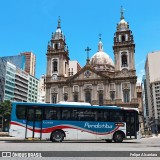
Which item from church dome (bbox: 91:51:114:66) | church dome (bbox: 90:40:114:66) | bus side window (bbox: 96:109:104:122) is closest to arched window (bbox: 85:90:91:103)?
church dome (bbox: 90:40:114:66)

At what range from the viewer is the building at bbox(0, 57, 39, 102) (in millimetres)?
84500

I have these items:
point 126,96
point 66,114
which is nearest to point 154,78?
point 126,96

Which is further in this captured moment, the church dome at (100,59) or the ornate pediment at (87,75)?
the church dome at (100,59)

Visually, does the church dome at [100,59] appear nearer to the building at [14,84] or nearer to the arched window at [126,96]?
the arched window at [126,96]

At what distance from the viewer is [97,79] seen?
54094 millimetres

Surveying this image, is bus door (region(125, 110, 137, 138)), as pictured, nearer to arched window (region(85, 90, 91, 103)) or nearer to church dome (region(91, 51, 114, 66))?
arched window (region(85, 90, 91, 103))

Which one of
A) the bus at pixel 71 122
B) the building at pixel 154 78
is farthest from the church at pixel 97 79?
the building at pixel 154 78

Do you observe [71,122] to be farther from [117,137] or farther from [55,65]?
[55,65]

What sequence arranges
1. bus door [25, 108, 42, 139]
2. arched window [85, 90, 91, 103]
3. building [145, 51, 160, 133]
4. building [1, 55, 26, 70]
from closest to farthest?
bus door [25, 108, 42, 139] < arched window [85, 90, 91, 103] < building [1, 55, 26, 70] < building [145, 51, 160, 133]

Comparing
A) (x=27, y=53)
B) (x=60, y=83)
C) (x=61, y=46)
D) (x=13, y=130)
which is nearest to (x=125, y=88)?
(x=60, y=83)

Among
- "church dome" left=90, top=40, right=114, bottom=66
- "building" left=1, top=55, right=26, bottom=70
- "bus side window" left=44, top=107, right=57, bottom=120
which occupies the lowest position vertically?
"bus side window" left=44, top=107, right=57, bottom=120

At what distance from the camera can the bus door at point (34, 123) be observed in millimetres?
19312

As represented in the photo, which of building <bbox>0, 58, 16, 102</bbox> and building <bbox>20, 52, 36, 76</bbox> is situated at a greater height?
building <bbox>20, 52, 36, 76</bbox>

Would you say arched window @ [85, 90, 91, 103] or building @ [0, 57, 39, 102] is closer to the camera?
arched window @ [85, 90, 91, 103]
